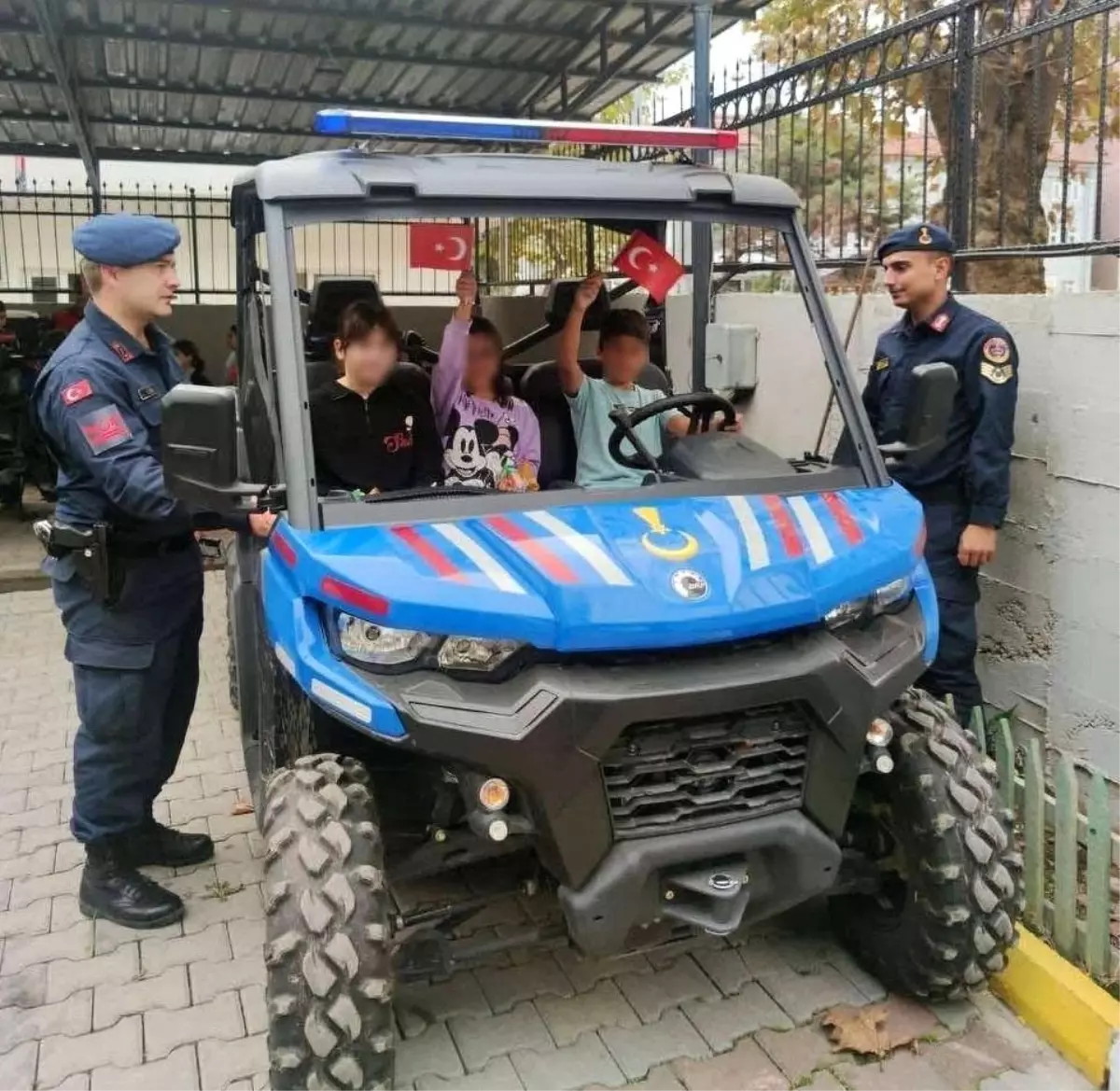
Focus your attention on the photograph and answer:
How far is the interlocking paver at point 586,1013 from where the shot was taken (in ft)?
10.7

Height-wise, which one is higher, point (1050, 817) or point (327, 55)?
point (327, 55)

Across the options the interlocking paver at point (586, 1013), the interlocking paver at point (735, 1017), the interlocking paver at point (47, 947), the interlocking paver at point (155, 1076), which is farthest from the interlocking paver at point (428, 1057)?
the interlocking paver at point (47, 947)

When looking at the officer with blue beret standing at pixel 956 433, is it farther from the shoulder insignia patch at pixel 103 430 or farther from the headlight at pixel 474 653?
the shoulder insignia patch at pixel 103 430

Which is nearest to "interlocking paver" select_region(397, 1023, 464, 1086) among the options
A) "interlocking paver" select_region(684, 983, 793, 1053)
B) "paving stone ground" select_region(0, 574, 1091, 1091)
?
"paving stone ground" select_region(0, 574, 1091, 1091)

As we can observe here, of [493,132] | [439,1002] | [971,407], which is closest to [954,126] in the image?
[971,407]

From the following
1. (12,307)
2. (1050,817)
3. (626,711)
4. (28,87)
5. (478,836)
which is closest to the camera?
(626,711)

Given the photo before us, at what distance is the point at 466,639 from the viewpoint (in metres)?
2.58

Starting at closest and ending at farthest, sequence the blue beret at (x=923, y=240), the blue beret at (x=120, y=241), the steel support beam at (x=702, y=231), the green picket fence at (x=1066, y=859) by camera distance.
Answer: the green picket fence at (x=1066, y=859)
the blue beret at (x=120, y=241)
the blue beret at (x=923, y=240)
the steel support beam at (x=702, y=231)

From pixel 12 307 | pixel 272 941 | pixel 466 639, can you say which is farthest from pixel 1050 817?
pixel 12 307

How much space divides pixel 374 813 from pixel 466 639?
504 millimetres

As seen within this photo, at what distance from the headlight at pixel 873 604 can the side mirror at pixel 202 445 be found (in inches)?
57.6

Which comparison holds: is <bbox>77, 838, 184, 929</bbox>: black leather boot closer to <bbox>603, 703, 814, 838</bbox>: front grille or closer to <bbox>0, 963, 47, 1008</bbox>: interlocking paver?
<bbox>0, 963, 47, 1008</bbox>: interlocking paver

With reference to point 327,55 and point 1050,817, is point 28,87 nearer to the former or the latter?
point 327,55

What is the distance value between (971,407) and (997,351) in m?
0.21
